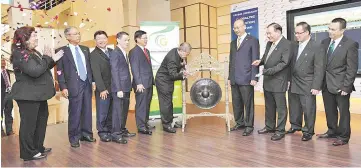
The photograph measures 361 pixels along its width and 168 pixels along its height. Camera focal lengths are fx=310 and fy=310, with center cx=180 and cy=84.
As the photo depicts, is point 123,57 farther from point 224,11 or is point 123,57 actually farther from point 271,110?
point 224,11

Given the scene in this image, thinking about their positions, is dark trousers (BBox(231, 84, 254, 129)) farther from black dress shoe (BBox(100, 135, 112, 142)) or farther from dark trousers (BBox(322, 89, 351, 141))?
black dress shoe (BBox(100, 135, 112, 142))

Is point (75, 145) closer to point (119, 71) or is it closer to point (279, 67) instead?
point (119, 71)

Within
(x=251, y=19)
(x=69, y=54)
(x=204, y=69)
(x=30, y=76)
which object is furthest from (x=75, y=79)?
(x=251, y=19)

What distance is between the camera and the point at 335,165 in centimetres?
240

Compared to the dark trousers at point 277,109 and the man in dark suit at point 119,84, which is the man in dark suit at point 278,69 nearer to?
the dark trousers at point 277,109

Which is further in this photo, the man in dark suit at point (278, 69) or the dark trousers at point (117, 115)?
the dark trousers at point (117, 115)

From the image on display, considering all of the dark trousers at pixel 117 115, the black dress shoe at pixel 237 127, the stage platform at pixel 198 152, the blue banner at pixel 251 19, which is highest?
the blue banner at pixel 251 19

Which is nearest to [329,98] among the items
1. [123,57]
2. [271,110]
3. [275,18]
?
[271,110]

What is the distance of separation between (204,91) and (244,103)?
1.82ft

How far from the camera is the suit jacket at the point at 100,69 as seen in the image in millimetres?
3397

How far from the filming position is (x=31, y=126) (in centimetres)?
270

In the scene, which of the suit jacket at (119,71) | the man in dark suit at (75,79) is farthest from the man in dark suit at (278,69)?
the man in dark suit at (75,79)

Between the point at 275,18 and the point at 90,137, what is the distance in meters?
4.34

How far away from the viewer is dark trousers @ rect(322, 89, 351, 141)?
3.06 m
